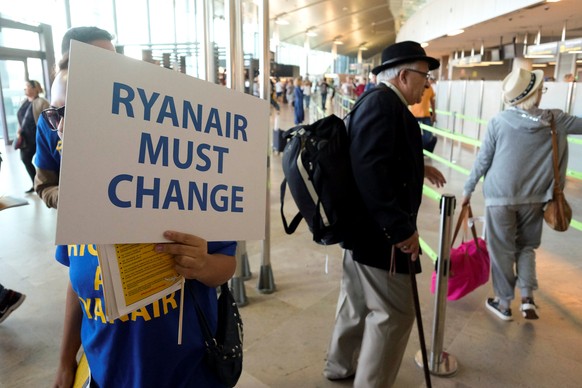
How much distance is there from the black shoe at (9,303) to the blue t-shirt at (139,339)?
2517 mm

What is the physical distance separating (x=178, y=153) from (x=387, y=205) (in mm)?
1219

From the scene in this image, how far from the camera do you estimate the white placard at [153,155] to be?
810 millimetres

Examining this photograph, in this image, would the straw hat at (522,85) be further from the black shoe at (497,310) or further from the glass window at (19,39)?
the glass window at (19,39)

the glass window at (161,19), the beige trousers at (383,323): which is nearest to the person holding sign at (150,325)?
the beige trousers at (383,323)

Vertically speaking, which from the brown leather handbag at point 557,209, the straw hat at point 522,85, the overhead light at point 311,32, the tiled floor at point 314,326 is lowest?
the tiled floor at point 314,326

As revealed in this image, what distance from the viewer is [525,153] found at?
9.50 feet

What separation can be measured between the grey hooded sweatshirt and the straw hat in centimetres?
8

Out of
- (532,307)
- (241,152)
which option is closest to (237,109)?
(241,152)

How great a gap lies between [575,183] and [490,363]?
5.87 metres

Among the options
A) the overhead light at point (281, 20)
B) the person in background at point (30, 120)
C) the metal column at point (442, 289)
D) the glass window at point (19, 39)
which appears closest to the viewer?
the metal column at point (442, 289)

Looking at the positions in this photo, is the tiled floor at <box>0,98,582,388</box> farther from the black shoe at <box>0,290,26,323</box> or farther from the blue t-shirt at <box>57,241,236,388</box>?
the blue t-shirt at <box>57,241,236,388</box>

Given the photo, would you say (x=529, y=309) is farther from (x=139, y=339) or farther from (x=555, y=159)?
(x=139, y=339)

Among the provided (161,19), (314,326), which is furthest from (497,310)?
(161,19)

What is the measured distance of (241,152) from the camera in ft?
3.44
